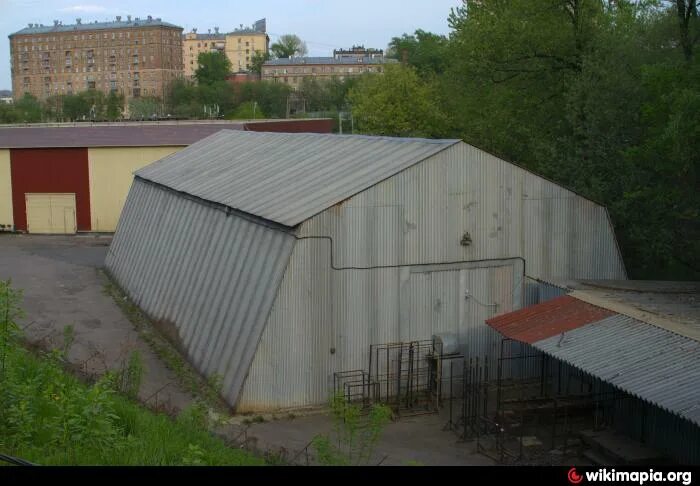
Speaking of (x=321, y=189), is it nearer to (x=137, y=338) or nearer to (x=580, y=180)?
(x=137, y=338)

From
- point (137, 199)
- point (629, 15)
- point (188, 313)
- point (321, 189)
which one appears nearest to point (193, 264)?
point (188, 313)

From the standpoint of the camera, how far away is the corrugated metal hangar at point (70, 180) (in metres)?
39.3

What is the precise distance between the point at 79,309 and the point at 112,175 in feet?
54.8

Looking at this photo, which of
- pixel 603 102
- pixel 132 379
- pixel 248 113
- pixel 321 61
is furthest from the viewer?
pixel 321 61

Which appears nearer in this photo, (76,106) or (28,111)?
(28,111)

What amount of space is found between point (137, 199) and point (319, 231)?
15.6 meters

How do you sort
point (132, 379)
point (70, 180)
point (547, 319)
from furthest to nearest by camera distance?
point (70, 180) → point (547, 319) → point (132, 379)

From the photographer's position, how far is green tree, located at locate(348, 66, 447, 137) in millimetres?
51281

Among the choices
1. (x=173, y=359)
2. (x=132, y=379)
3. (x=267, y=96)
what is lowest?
(x=173, y=359)

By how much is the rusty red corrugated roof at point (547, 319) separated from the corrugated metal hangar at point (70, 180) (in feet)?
85.9

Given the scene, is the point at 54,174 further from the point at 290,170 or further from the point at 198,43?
the point at 198,43

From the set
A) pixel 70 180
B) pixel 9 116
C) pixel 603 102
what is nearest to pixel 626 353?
pixel 603 102

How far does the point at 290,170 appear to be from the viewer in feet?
71.8

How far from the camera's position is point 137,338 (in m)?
20.7
